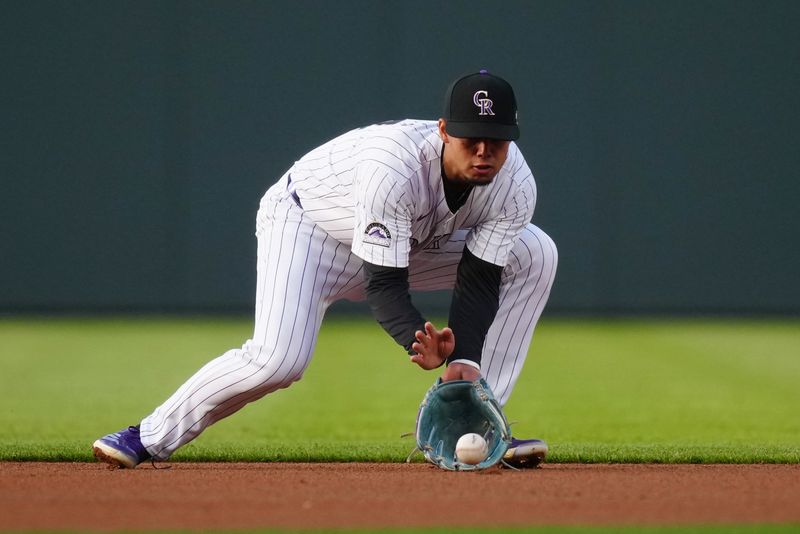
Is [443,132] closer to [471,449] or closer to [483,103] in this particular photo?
[483,103]

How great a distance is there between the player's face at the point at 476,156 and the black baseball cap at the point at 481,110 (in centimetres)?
3

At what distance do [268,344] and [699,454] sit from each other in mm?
1614

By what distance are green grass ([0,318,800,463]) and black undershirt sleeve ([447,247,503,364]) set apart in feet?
2.22

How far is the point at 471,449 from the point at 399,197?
2.66 ft

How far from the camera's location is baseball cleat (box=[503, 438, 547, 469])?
14.1 feet

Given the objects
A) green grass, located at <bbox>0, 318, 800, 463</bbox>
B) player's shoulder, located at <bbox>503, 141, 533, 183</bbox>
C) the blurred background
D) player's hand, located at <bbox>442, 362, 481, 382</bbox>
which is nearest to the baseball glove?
player's hand, located at <bbox>442, 362, 481, 382</bbox>

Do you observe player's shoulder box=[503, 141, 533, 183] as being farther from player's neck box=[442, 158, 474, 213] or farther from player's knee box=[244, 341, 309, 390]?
player's knee box=[244, 341, 309, 390]

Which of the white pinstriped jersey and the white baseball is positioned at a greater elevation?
the white pinstriped jersey

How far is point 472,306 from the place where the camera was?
4191mm

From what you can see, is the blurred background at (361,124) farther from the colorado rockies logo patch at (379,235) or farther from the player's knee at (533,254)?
the colorado rockies logo patch at (379,235)

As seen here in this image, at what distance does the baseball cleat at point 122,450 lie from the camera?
421 cm

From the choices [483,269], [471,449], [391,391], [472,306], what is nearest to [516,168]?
[483,269]

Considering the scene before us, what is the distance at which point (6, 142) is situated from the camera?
10.9 metres

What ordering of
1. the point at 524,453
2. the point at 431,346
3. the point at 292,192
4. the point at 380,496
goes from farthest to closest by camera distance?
the point at 292,192
the point at 524,453
the point at 431,346
the point at 380,496
